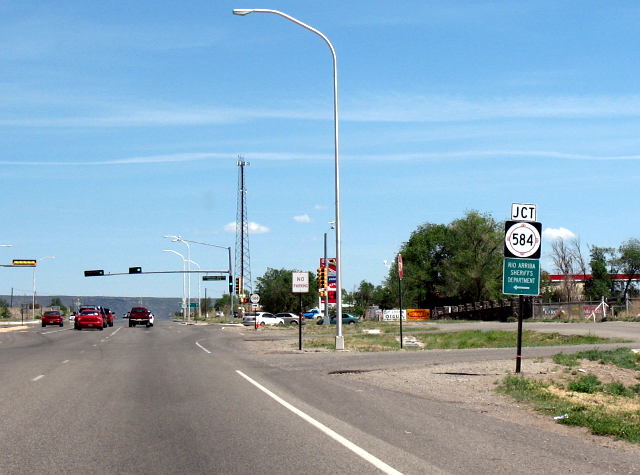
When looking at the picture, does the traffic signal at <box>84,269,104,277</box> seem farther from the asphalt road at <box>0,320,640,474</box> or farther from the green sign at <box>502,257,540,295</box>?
the green sign at <box>502,257,540,295</box>

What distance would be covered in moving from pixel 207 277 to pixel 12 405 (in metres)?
88.3

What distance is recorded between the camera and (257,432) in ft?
39.6

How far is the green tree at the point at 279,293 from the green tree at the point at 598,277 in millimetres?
46157

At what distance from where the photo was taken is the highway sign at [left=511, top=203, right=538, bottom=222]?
1942 centimetres

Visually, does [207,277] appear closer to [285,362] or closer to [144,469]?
[285,362]

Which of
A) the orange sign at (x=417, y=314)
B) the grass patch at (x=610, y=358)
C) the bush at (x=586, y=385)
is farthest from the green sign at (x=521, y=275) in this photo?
the orange sign at (x=417, y=314)

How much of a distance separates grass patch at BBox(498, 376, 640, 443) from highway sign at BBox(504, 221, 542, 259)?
2.87m

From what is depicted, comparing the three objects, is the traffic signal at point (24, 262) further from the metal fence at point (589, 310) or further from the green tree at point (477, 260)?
the metal fence at point (589, 310)

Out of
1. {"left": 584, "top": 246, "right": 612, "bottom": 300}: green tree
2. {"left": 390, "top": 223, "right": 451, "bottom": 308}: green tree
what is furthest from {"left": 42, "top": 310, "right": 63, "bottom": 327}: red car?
{"left": 584, "top": 246, "right": 612, "bottom": 300}: green tree

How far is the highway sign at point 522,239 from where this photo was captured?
19.6 metres

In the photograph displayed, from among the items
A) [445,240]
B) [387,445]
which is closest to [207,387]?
[387,445]

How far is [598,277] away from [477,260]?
38.9 meters

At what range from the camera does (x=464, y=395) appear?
17.2 metres

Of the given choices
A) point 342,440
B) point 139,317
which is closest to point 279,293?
point 139,317
